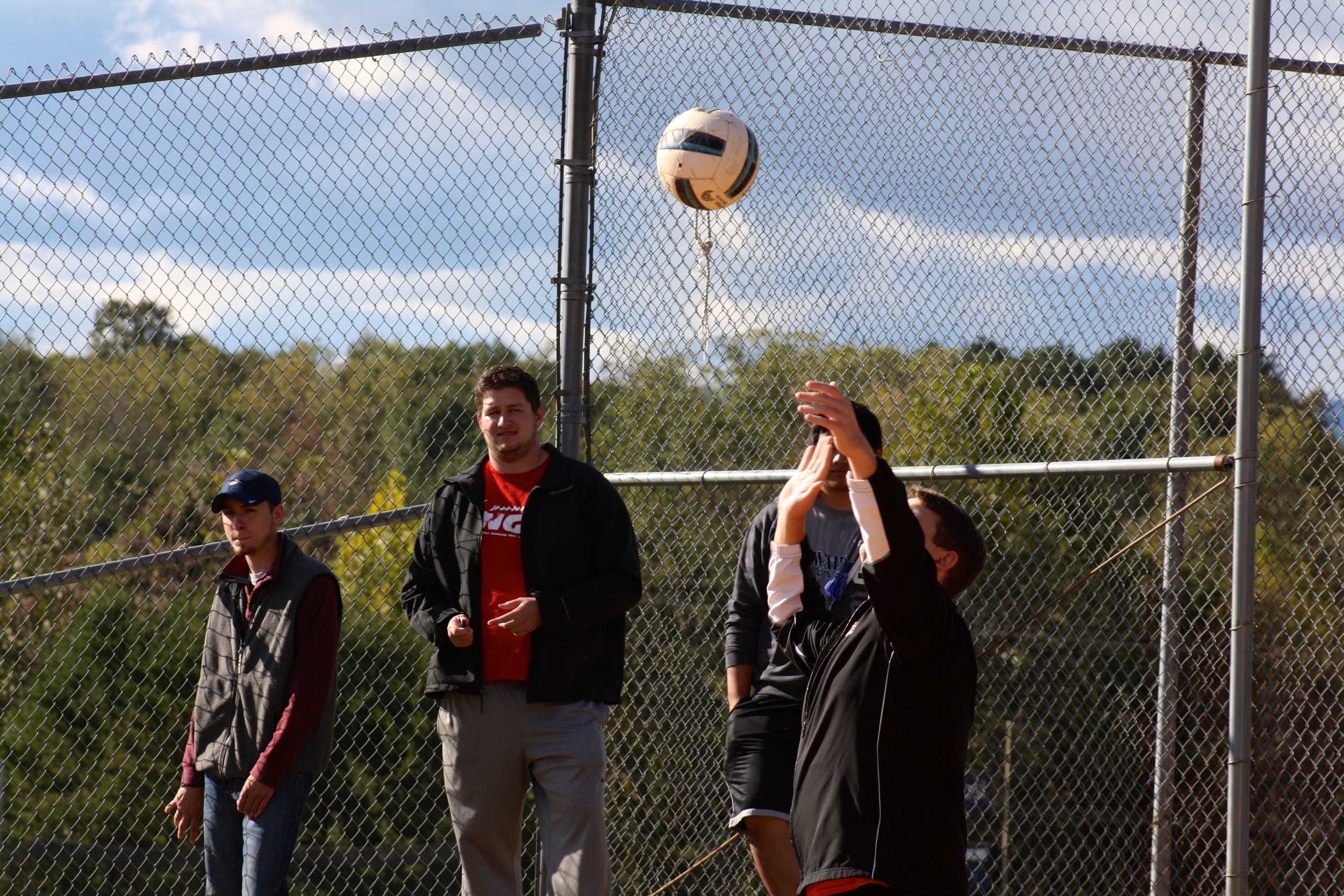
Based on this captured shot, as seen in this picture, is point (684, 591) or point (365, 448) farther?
point (365, 448)

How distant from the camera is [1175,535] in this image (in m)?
4.45

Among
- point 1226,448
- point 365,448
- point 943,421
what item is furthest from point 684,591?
point 1226,448

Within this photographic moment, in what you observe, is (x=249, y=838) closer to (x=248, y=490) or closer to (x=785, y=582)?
(x=248, y=490)

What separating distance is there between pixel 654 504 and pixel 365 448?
160cm

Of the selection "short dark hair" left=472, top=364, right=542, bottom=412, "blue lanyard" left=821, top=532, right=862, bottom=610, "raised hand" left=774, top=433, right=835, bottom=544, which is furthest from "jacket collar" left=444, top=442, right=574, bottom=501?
"raised hand" left=774, top=433, right=835, bottom=544

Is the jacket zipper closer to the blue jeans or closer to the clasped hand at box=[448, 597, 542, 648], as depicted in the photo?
the clasped hand at box=[448, 597, 542, 648]

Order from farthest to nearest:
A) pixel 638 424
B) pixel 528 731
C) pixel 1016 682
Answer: pixel 1016 682 → pixel 638 424 → pixel 528 731

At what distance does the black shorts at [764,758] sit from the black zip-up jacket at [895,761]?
1.16 meters

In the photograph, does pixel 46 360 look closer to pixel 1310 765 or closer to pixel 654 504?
pixel 654 504

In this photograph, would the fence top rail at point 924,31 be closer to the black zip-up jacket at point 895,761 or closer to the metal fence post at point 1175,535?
the metal fence post at point 1175,535

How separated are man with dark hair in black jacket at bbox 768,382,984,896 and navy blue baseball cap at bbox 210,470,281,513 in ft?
7.27

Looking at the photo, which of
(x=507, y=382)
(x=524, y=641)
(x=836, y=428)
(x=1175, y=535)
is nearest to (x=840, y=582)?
(x=524, y=641)

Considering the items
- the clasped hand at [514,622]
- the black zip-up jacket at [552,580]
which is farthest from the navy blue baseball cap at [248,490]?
the clasped hand at [514,622]

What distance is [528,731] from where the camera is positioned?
3.63 m
